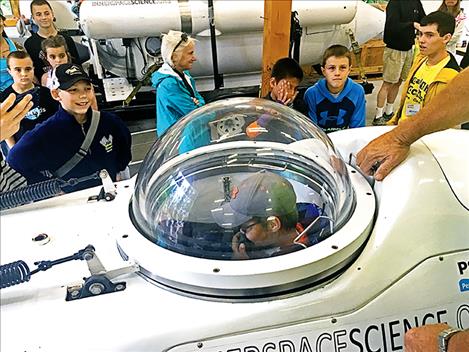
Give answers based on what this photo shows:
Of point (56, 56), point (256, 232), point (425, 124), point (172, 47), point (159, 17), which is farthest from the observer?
point (159, 17)

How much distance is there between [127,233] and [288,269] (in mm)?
410

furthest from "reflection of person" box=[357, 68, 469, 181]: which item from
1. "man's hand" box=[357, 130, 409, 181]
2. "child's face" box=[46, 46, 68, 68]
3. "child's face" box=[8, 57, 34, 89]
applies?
"child's face" box=[46, 46, 68, 68]

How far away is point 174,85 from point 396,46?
107 inches

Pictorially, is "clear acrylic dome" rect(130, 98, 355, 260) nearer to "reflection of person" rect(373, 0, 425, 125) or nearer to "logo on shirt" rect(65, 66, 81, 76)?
"logo on shirt" rect(65, 66, 81, 76)

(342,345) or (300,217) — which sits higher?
(300,217)

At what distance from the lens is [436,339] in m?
1.01

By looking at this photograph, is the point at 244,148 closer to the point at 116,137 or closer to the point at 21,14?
the point at 116,137

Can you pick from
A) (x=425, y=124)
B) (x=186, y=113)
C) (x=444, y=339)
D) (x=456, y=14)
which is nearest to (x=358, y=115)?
(x=186, y=113)

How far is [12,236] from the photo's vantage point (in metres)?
1.19

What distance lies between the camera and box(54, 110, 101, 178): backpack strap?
6.10 feet

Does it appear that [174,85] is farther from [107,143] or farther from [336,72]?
[336,72]

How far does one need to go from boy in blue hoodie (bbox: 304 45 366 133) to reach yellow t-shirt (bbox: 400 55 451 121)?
0.86 ft

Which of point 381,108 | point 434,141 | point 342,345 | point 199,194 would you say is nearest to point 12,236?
point 199,194

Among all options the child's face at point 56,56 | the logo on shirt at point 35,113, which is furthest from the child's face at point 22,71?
the child's face at point 56,56
